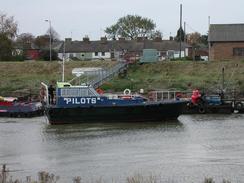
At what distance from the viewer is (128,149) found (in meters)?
30.0

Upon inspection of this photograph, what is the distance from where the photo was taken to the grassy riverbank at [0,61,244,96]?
59.9 metres

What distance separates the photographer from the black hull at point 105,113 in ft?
135

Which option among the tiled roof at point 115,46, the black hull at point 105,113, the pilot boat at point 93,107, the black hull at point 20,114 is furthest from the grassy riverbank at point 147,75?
the tiled roof at point 115,46

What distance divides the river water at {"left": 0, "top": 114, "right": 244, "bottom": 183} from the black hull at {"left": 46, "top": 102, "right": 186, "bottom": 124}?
696 millimetres

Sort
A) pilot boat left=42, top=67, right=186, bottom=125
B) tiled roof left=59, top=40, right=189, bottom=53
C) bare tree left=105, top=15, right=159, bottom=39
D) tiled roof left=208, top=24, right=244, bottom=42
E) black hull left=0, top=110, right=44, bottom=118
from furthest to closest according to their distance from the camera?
bare tree left=105, top=15, right=159, bottom=39 → tiled roof left=59, top=40, right=189, bottom=53 → tiled roof left=208, top=24, right=244, bottom=42 → black hull left=0, top=110, right=44, bottom=118 → pilot boat left=42, top=67, right=186, bottom=125

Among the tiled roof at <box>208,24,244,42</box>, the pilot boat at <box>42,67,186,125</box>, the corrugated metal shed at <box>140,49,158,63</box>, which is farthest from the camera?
the tiled roof at <box>208,24,244,42</box>

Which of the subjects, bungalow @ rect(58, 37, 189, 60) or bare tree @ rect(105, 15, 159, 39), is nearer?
bungalow @ rect(58, 37, 189, 60)

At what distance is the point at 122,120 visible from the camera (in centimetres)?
4134

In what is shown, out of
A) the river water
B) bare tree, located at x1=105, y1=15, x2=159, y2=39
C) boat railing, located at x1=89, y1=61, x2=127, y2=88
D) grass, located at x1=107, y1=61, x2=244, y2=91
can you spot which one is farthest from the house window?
bare tree, located at x1=105, y1=15, x2=159, y2=39

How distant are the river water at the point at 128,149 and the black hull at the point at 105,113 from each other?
70 cm

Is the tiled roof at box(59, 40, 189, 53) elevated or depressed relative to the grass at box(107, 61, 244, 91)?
elevated

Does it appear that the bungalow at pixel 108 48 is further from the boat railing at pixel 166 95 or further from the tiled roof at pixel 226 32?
the boat railing at pixel 166 95

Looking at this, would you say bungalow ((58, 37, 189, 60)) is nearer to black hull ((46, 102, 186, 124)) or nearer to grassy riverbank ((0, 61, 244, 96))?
grassy riverbank ((0, 61, 244, 96))

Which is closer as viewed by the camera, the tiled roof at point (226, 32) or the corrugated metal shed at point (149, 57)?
the corrugated metal shed at point (149, 57)
